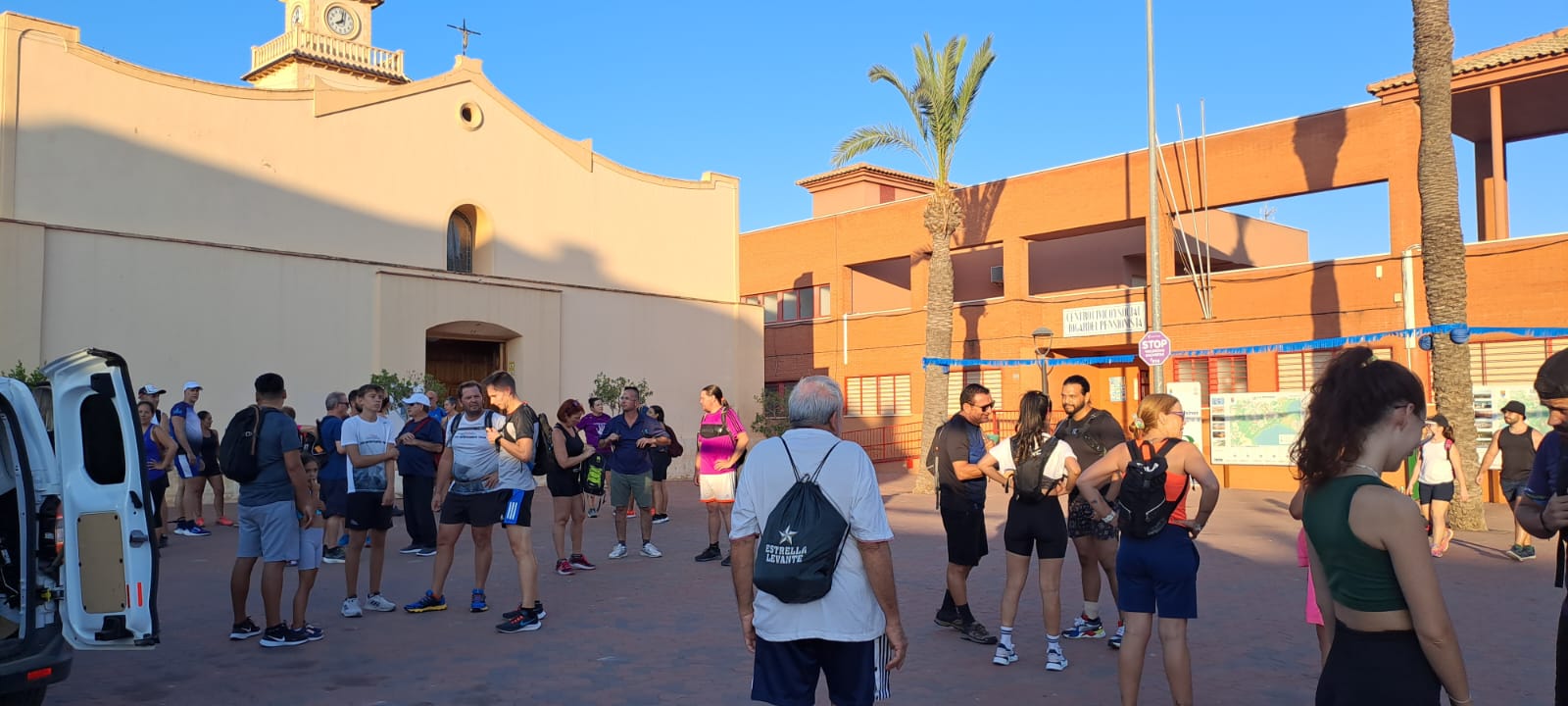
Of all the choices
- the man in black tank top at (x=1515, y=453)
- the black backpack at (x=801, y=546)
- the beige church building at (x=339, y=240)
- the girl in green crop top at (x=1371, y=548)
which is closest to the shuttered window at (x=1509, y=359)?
the man in black tank top at (x=1515, y=453)

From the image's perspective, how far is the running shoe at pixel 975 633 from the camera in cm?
771

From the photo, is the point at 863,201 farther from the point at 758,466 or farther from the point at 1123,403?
the point at 758,466

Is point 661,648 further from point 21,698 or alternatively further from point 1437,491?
point 1437,491

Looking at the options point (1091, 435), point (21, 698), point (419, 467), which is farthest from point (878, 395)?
point (21, 698)

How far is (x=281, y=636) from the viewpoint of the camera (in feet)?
24.9

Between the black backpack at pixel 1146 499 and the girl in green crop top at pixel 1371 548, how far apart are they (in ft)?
7.35

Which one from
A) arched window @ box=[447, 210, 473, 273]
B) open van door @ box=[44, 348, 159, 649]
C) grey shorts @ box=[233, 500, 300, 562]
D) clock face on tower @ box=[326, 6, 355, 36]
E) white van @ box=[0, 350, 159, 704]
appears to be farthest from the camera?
clock face on tower @ box=[326, 6, 355, 36]

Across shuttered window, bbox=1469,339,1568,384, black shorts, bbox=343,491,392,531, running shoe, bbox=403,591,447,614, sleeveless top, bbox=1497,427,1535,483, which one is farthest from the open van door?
shuttered window, bbox=1469,339,1568,384

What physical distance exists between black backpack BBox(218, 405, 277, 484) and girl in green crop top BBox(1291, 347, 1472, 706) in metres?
6.51

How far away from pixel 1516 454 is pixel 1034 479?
7.60 meters

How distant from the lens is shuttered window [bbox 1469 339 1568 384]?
754 inches

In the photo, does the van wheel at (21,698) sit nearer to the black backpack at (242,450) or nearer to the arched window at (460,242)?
the black backpack at (242,450)

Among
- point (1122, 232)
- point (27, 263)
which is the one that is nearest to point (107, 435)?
point (27, 263)

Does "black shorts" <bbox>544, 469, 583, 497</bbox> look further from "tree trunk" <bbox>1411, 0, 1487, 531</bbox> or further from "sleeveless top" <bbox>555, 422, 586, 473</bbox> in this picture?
"tree trunk" <bbox>1411, 0, 1487, 531</bbox>
